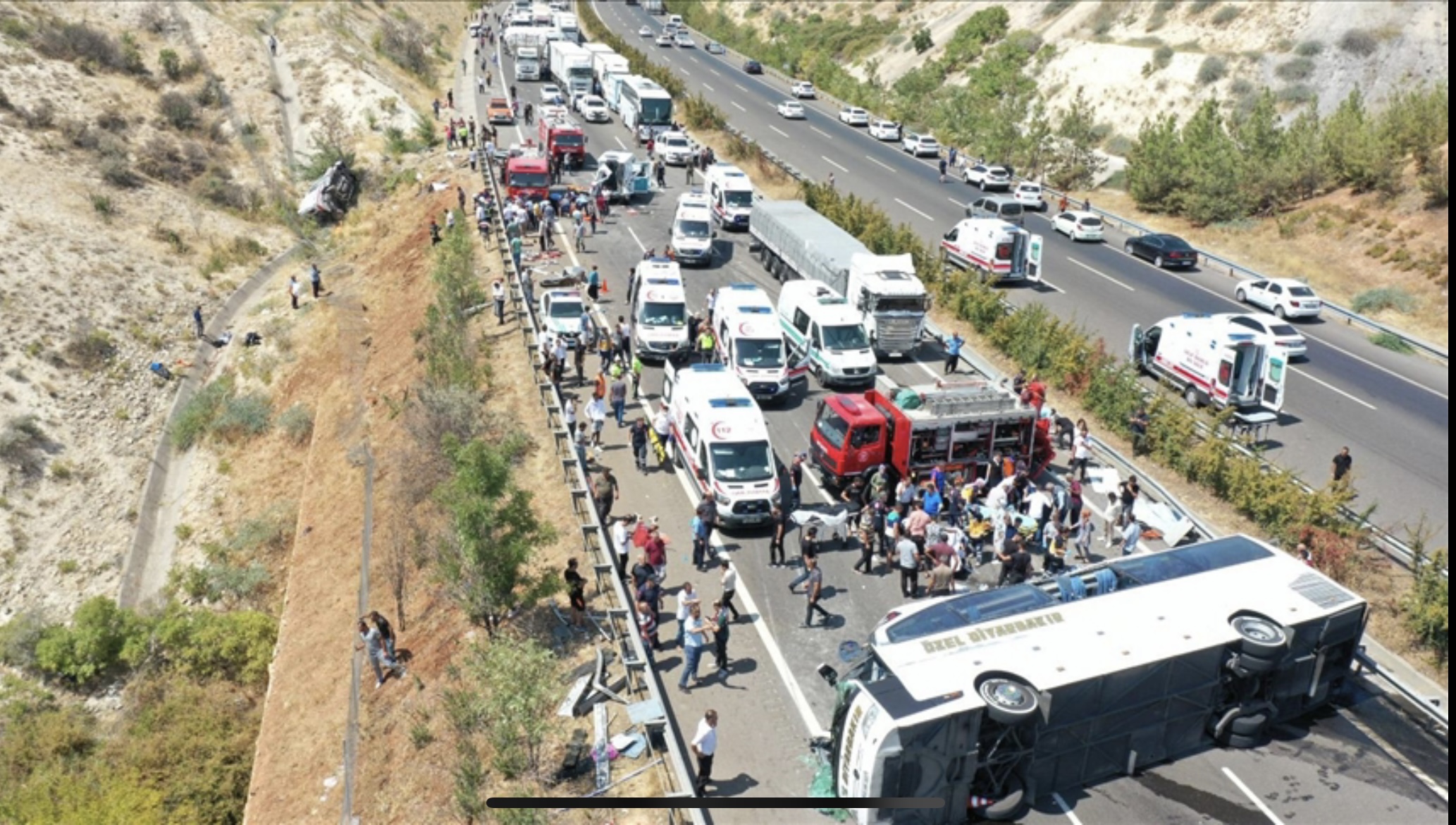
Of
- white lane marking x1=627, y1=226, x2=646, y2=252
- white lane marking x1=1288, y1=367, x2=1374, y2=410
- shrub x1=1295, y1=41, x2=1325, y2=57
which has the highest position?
shrub x1=1295, y1=41, x2=1325, y2=57

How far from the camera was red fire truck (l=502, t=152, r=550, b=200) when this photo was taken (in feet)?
143

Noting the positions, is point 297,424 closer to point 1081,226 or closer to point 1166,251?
point 1081,226

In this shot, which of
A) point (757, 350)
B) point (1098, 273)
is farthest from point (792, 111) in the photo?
point (757, 350)

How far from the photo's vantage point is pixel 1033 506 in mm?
21703

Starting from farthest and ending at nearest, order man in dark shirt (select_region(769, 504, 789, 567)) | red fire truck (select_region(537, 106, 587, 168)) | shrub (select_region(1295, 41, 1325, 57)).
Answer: shrub (select_region(1295, 41, 1325, 57))
red fire truck (select_region(537, 106, 587, 168))
man in dark shirt (select_region(769, 504, 789, 567))

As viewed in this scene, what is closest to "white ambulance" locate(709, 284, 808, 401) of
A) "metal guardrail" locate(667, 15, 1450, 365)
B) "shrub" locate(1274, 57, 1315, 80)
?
"metal guardrail" locate(667, 15, 1450, 365)

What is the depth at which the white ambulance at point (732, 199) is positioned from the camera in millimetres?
43781

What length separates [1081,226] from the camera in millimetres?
46000

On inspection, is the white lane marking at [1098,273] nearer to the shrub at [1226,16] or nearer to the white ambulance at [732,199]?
the white ambulance at [732,199]

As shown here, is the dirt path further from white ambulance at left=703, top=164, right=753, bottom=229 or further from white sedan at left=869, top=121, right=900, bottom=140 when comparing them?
white sedan at left=869, top=121, right=900, bottom=140

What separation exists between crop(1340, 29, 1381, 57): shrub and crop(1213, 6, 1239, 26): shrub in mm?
9132

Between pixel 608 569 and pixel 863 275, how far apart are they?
15.4 m

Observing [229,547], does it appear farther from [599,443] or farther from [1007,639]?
[1007,639]

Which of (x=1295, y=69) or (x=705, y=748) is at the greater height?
(x=1295, y=69)
